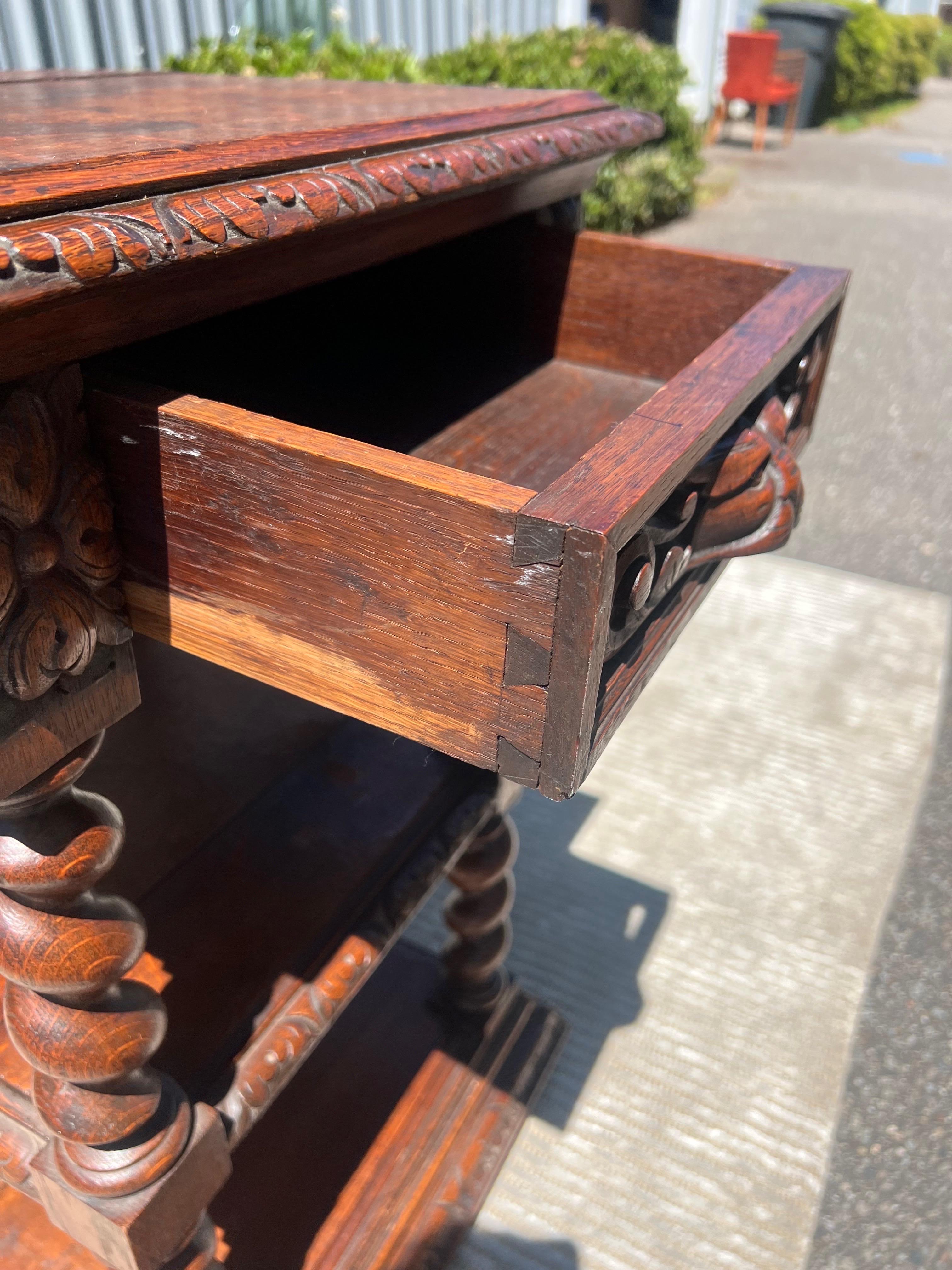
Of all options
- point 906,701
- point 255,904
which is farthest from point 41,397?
point 906,701

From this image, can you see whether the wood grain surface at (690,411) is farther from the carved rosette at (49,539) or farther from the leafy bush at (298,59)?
the leafy bush at (298,59)

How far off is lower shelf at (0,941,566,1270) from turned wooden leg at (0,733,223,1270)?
244 millimetres

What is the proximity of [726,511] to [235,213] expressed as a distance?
0.32 m

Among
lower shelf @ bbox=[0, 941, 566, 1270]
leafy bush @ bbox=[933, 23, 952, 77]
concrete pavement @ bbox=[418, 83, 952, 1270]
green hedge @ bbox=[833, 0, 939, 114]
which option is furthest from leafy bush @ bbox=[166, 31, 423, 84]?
leafy bush @ bbox=[933, 23, 952, 77]

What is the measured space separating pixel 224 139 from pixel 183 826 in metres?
0.61

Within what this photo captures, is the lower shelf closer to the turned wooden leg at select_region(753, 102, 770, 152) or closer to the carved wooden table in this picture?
the carved wooden table

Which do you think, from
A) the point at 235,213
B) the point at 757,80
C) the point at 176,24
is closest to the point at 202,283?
the point at 235,213

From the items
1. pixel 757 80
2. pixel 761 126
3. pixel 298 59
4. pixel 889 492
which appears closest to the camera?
pixel 298 59

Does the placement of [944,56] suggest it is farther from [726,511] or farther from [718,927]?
[726,511]

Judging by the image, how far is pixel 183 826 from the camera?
921 mm

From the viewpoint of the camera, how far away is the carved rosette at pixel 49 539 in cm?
46

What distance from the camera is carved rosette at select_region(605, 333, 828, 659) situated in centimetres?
50

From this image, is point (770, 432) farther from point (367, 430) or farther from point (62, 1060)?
point (62, 1060)

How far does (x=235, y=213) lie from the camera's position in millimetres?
464
